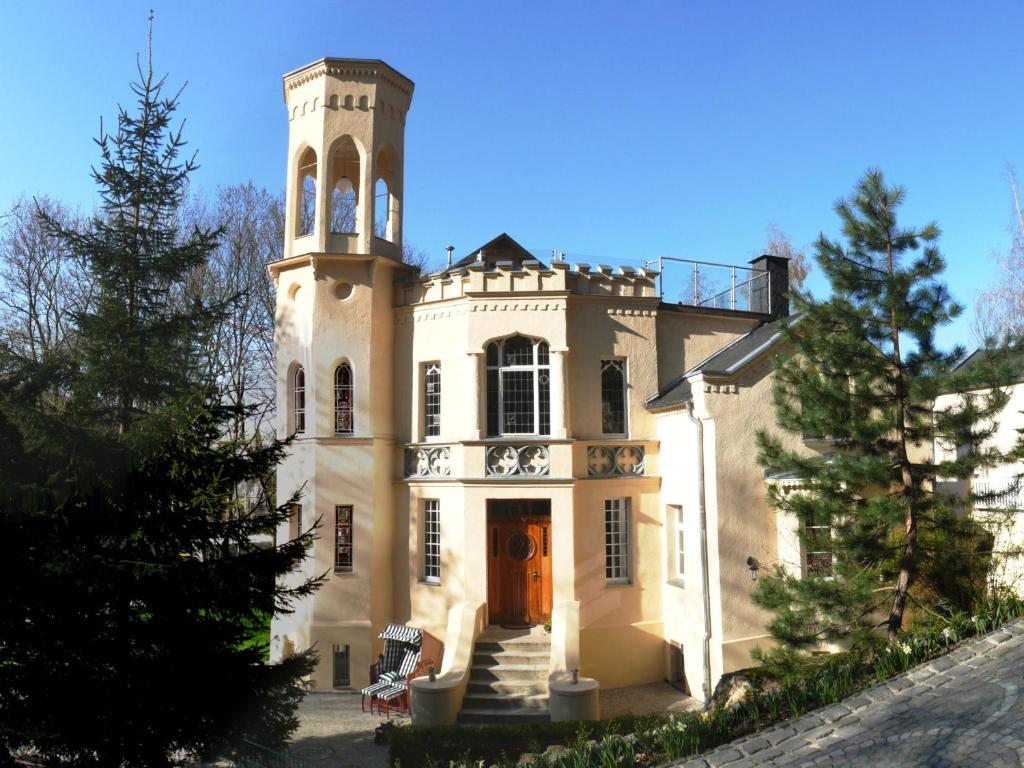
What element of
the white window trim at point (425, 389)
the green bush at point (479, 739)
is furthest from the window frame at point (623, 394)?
the green bush at point (479, 739)

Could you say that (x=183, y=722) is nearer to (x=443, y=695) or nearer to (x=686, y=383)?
(x=443, y=695)

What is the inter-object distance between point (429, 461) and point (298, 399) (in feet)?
12.1

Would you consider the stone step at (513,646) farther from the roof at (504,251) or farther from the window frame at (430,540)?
the roof at (504,251)

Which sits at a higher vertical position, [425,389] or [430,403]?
[425,389]

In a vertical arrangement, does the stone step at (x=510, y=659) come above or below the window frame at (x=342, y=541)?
below

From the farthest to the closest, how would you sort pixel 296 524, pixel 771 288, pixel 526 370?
pixel 771 288 < pixel 296 524 < pixel 526 370

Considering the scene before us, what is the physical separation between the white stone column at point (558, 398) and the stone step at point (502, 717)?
18.3 ft

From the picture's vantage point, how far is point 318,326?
60.8ft

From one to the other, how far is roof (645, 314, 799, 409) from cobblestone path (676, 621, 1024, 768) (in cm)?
708

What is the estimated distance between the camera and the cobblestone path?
25.4ft

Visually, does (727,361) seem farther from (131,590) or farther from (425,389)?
(131,590)

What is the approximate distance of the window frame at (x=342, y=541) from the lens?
18.2m

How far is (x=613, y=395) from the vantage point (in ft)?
60.7

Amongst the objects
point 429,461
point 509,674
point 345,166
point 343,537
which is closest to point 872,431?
point 509,674
